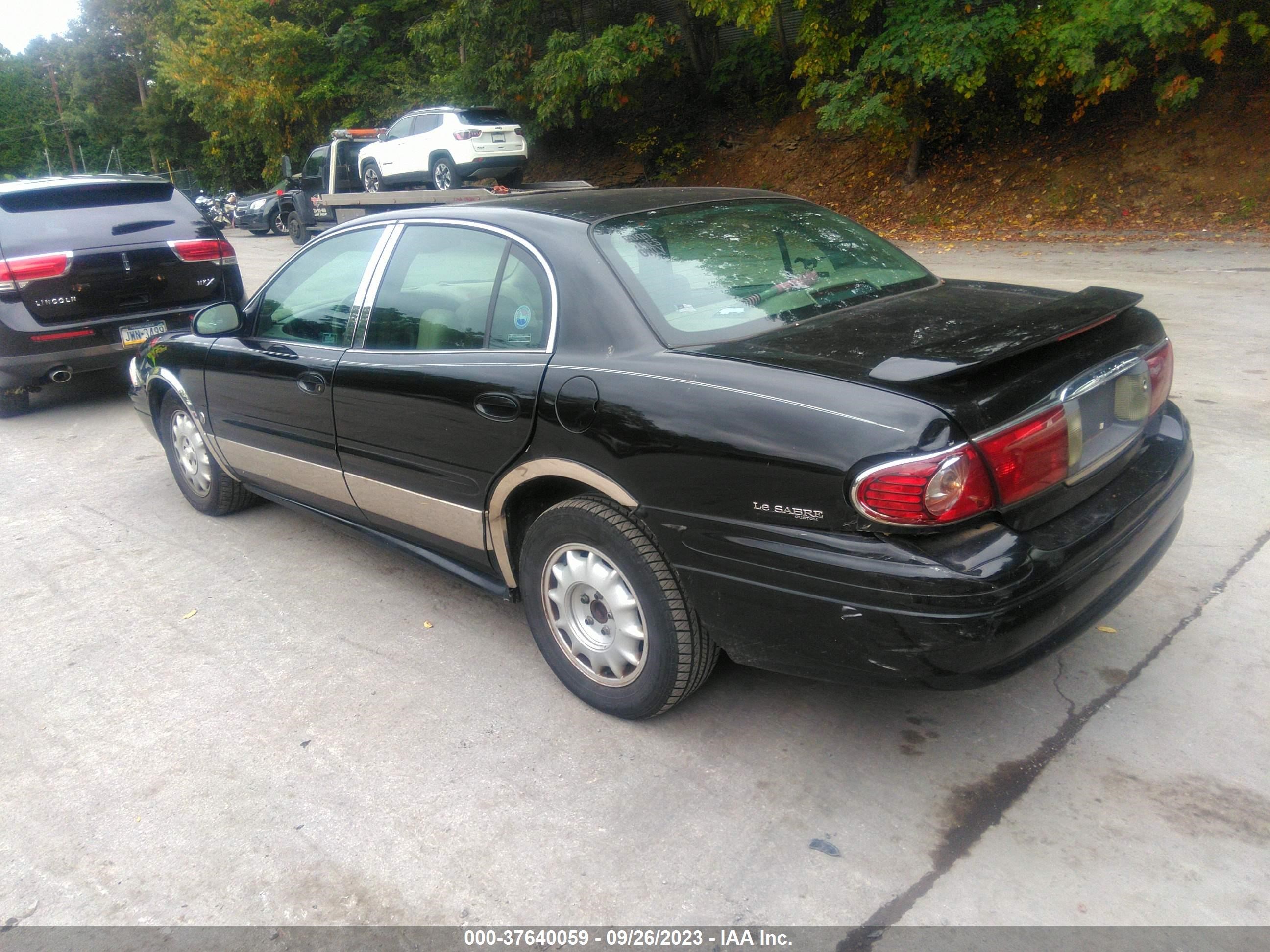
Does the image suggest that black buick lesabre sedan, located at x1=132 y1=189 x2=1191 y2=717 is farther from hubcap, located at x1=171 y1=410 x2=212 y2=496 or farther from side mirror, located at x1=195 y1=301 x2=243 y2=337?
hubcap, located at x1=171 y1=410 x2=212 y2=496

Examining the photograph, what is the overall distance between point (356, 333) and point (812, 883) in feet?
8.72

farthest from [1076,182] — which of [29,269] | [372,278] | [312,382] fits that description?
[312,382]

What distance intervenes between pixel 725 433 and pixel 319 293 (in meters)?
2.34

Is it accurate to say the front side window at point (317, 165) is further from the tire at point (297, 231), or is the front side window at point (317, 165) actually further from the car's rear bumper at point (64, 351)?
the car's rear bumper at point (64, 351)

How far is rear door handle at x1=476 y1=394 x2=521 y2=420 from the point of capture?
3.20 metres

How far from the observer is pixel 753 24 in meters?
17.6

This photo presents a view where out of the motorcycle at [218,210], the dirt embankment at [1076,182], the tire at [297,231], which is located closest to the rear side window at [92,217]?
the dirt embankment at [1076,182]

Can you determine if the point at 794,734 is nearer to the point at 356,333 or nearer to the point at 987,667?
the point at 987,667

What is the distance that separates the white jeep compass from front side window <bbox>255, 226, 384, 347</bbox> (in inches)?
573

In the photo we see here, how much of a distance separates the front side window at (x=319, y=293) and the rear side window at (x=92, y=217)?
384 cm

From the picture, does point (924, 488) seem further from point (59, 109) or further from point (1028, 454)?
point (59, 109)

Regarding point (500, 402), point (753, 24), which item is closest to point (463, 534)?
point (500, 402)

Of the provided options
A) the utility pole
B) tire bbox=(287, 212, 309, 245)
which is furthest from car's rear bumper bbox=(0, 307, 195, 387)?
the utility pole

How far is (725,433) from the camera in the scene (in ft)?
8.71
